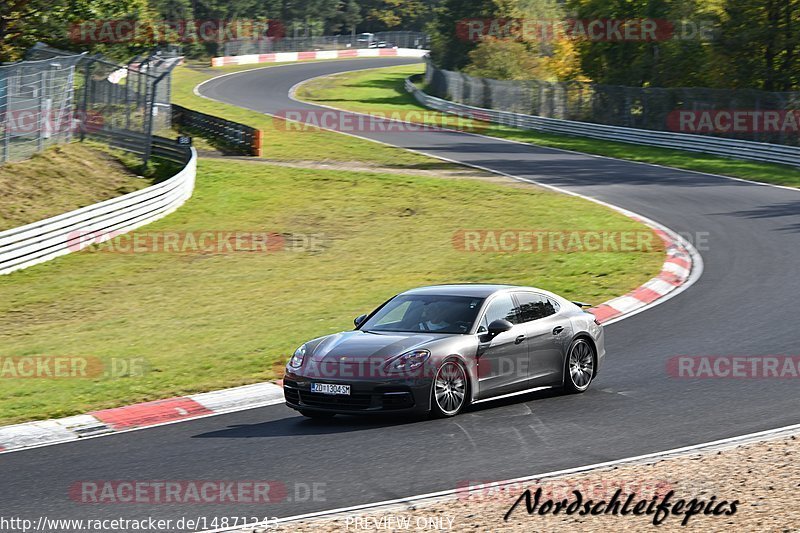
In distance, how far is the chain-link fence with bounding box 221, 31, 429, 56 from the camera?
101 meters

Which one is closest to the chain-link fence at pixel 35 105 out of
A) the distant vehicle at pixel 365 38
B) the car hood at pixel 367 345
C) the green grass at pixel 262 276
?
the green grass at pixel 262 276

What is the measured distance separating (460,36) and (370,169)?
41570mm

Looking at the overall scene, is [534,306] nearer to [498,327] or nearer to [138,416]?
[498,327]

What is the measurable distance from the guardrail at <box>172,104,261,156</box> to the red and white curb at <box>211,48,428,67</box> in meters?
46.7

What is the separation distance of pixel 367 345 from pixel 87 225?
15.0m

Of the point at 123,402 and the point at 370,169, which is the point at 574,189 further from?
the point at 123,402

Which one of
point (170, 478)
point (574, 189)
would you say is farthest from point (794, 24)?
point (170, 478)


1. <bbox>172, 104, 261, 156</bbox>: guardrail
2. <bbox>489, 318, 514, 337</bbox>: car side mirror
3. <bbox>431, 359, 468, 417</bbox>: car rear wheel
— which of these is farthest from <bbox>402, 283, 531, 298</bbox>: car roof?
<bbox>172, 104, 261, 156</bbox>: guardrail

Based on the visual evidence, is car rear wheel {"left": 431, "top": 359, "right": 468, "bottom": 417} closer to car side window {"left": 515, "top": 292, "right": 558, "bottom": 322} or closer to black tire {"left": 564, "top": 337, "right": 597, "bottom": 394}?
car side window {"left": 515, "top": 292, "right": 558, "bottom": 322}

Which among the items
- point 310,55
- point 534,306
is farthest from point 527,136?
point 310,55

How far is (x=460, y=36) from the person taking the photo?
2985 inches

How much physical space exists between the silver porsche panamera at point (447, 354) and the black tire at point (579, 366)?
0.01 meters

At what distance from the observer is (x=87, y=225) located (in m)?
24.5

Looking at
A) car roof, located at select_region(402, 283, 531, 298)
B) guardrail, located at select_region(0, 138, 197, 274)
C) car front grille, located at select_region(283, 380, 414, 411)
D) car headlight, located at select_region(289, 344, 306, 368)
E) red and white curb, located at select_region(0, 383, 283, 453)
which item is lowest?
guardrail, located at select_region(0, 138, 197, 274)
